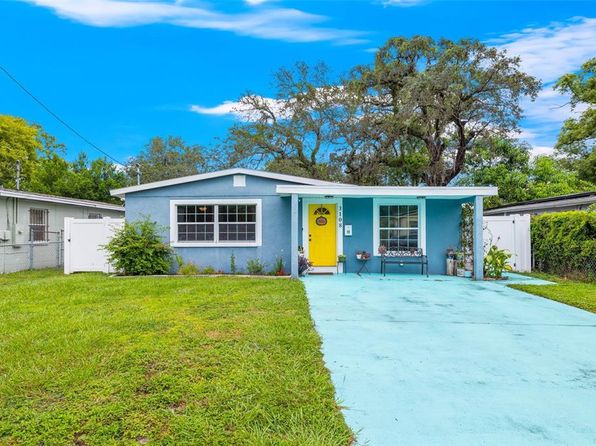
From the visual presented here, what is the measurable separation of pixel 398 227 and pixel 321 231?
224 cm

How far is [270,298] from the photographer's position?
7.05m

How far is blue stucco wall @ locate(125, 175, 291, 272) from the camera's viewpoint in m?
11.0

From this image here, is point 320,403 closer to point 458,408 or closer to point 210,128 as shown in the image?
point 458,408

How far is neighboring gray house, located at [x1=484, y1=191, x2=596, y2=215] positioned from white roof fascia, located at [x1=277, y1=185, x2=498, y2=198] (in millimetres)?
4169

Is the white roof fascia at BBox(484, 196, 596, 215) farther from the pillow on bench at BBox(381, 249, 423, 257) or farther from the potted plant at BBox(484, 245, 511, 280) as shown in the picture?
the pillow on bench at BBox(381, 249, 423, 257)

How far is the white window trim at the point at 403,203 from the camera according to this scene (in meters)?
11.2

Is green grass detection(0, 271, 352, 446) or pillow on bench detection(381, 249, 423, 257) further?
pillow on bench detection(381, 249, 423, 257)

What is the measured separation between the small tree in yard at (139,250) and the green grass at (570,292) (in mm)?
8864

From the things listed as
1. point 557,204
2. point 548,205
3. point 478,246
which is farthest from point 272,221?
point 548,205

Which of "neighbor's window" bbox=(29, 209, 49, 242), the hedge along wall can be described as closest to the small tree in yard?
"neighbor's window" bbox=(29, 209, 49, 242)

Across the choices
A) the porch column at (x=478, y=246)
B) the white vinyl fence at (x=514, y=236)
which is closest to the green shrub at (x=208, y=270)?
the porch column at (x=478, y=246)

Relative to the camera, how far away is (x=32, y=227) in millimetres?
13219

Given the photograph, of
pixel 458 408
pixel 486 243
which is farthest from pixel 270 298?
pixel 486 243

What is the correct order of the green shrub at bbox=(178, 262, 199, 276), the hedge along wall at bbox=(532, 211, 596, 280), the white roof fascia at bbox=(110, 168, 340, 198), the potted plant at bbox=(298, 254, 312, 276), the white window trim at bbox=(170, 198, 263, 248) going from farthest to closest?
the white window trim at bbox=(170, 198, 263, 248)
the white roof fascia at bbox=(110, 168, 340, 198)
the green shrub at bbox=(178, 262, 199, 276)
the potted plant at bbox=(298, 254, 312, 276)
the hedge along wall at bbox=(532, 211, 596, 280)
